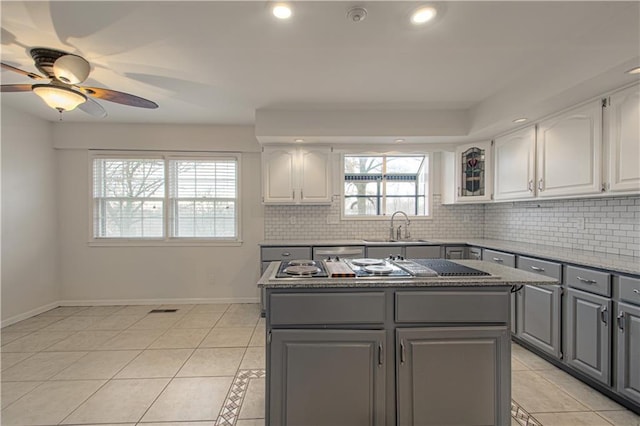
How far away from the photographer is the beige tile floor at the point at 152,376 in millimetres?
1901

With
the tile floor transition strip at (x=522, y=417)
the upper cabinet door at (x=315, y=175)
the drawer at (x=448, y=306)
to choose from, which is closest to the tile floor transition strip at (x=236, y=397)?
the drawer at (x=448, y=306)

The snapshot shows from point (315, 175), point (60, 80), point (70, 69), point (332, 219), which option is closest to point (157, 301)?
point (332, 219)

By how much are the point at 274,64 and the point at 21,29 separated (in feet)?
5.65

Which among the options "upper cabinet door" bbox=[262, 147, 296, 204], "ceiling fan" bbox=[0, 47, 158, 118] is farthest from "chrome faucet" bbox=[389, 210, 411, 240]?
"ceiling fan" bbox=[0, 47, 158, 118]

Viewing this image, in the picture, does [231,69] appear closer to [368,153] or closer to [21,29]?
[21,29]

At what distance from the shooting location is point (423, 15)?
5.91 feet

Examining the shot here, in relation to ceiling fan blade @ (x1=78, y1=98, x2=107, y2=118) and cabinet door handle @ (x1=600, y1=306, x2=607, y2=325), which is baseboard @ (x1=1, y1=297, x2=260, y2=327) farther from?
cabinet door handle @ (x1=600, y1=306, x2=607, y2=325)

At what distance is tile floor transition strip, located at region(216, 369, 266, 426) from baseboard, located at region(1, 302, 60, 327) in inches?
126

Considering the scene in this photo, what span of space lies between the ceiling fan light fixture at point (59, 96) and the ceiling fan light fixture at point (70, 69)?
8cm

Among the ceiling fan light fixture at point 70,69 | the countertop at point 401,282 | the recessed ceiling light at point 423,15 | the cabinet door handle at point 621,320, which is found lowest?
the cabinet door handle at point 621,320

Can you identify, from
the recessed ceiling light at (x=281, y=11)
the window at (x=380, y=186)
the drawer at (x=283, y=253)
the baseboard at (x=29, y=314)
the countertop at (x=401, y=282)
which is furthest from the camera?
the window at (x=380, y=186)

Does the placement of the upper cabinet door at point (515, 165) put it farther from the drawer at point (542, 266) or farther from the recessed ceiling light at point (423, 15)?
the recessed ceiling light at point (423, 15)

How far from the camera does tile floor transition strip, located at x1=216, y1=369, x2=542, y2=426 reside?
72.4 inches

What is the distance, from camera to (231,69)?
8.23ft
